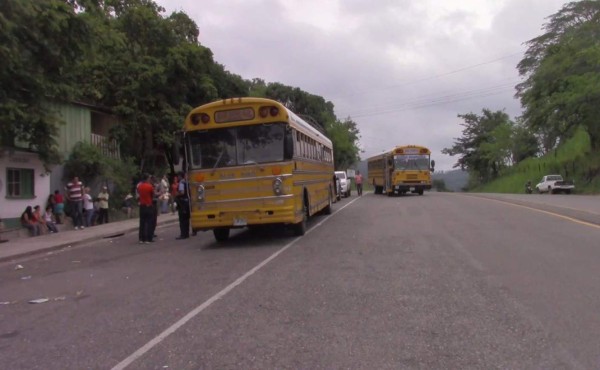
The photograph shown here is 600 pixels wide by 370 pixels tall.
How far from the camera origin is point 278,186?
13328 millimetres

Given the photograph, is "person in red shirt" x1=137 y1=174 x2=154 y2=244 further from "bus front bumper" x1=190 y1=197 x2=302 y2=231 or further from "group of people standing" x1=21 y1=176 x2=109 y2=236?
"group of people standing" x1=21 y1=176 x2=109 y2=236

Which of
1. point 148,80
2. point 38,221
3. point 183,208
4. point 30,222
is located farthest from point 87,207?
point 148,80

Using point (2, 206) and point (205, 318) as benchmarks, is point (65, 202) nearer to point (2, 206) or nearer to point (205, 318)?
point (2, 206)

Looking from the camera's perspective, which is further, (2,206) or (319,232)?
(2,206)

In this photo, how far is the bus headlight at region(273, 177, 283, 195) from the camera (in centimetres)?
1331

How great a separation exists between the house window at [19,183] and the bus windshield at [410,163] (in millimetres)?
21729

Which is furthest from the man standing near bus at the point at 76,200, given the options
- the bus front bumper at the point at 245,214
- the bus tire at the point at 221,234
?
the bus front bumper at the point at 245,214

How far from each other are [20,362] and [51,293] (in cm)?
399

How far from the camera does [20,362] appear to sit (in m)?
5.68

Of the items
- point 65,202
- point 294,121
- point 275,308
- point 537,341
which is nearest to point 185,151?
point 294,121

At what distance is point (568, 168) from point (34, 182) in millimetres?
49151

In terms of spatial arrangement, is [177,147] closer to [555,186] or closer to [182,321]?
[182,321]

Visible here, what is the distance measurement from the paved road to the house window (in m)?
7.26

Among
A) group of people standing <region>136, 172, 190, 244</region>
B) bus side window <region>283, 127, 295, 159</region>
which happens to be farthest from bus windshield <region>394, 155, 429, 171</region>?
bus side window <region>283, 127, 295, 159</region>
